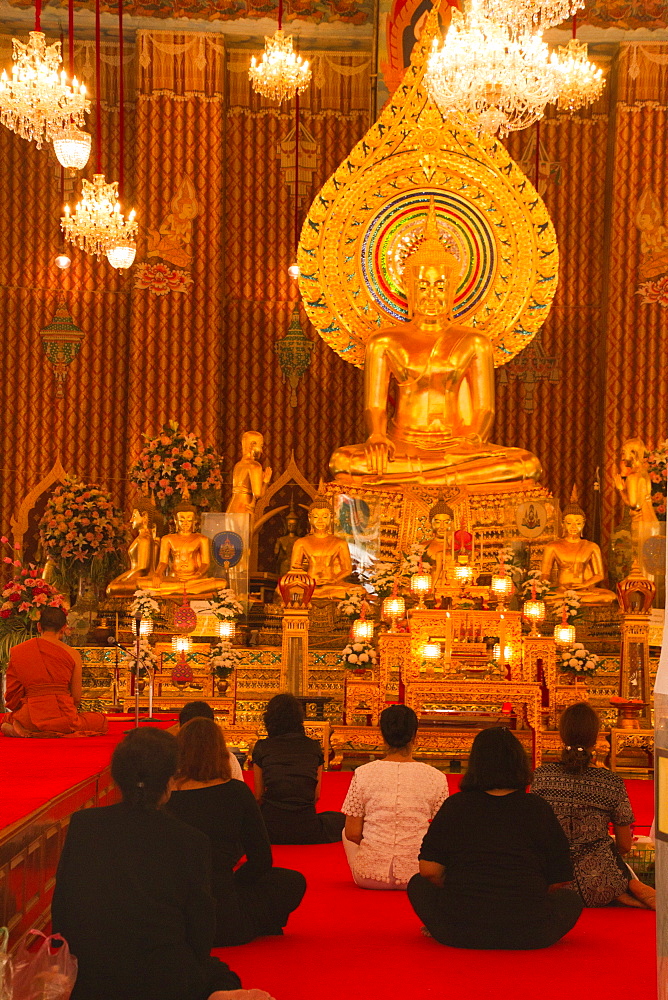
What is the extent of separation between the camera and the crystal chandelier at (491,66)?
23.1ft

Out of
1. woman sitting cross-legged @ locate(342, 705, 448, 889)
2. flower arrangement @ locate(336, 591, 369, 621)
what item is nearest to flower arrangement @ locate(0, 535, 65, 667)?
flower arrangement @ locate(336, 591, 369, 621)

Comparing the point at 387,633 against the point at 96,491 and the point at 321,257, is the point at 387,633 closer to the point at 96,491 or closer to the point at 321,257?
the point at 96,491

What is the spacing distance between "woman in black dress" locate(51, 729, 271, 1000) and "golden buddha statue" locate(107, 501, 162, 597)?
6.11m

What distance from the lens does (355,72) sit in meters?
11.5

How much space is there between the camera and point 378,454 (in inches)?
354

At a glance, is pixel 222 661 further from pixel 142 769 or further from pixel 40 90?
pixel 142 769

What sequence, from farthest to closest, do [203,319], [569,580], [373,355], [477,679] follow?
[203,319] < [373,355] < [569,580] < [477,679]

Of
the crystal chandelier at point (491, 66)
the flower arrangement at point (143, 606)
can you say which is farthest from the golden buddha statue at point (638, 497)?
the flower arrangement at point (143, 606)

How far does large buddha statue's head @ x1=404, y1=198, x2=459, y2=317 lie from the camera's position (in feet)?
31.7

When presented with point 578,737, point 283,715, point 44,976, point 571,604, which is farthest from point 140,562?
point 44,976

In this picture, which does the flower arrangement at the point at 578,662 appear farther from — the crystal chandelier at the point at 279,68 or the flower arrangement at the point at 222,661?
the crystal chandelier at the point at 279,68

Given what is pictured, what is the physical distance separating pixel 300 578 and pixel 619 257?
486 centimetres

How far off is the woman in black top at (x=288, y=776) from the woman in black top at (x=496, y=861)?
1.39m

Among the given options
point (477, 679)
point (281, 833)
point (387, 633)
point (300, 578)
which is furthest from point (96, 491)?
point (281, 833)
